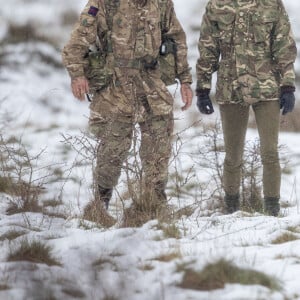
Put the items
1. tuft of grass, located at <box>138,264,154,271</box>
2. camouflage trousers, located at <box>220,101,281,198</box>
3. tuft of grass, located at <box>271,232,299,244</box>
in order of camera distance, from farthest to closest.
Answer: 1. camouflage trousers, located at <box>220,101,281,198</box>
2. tuft of grass, located at <box>271,232,299,244</box>
3. tuft of grass, located at <box>138,264,154,271</box>

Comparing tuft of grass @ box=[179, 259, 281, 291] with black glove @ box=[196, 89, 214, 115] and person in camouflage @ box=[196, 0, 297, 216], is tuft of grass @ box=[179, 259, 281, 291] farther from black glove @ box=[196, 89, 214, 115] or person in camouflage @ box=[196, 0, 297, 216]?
black glove @ box=[196, 89, 214, 115]

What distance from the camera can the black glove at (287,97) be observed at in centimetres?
444

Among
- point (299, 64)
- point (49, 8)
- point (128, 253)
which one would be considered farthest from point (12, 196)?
Result: point (49, 8)

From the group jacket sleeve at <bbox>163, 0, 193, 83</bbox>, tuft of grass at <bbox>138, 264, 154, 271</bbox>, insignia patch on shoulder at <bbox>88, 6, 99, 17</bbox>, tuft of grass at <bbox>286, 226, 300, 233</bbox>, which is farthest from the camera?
jacket sleeve at <bbox>163, 0, 193, 83</bbox>

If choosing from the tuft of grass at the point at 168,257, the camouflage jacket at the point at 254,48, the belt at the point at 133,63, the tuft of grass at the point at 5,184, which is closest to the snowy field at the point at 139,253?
the tuft of grass at the point at 168,257

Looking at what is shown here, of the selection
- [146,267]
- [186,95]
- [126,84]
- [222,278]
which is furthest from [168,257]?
[186,95]

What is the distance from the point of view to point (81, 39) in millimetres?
4445

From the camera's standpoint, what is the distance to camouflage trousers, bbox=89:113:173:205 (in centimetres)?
444

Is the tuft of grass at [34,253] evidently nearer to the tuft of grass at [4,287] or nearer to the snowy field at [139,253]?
the snowy field at [139,253]

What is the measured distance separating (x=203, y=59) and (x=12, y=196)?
1.70m

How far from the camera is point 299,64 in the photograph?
1433 centimetres

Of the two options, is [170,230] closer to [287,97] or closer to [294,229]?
[294,229]

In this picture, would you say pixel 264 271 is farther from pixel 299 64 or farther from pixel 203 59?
pixel 299 64

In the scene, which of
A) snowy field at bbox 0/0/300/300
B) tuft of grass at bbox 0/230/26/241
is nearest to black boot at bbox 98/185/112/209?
snowy field at bbox 0/0/300/300
